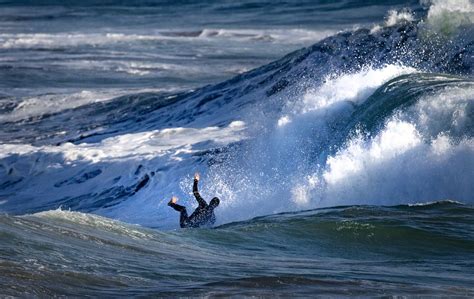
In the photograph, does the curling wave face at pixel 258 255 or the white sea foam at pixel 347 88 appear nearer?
the curling wave face at pixel 258 255

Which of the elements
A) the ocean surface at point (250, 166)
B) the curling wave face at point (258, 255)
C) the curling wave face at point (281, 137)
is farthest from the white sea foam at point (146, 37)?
the curling wave face at point (258, 255)

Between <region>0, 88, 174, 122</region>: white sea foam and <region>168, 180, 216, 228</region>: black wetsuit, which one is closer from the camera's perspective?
<region>168, 180, 216, 228</region>: black wetsuit

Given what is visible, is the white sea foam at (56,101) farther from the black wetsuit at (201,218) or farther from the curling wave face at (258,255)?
the curling wave face at (258,255)

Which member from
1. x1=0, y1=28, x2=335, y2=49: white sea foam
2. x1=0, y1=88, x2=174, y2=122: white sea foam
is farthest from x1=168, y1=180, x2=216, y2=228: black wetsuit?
x1=0, y1=28, x2=335, y2=49: white sea foam

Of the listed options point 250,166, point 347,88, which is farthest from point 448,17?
point 250,166

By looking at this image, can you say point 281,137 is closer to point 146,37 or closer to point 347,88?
point 347,88

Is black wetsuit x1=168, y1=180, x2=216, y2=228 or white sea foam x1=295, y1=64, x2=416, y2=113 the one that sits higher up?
white sea foam x1=295, y1=64, x2=416, y2=113

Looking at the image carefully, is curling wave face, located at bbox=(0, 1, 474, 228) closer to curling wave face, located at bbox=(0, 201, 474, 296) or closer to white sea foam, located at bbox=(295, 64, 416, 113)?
white sea foam, located at bbox=(295, 64, 416, 113)

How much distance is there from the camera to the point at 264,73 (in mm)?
26594

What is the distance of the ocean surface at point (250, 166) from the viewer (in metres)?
9.96

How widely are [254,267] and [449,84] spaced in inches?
328

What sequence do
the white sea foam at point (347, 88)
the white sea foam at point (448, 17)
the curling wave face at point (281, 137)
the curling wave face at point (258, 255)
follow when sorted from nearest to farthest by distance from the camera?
the curling wave face at point (258, 255) < the curling wave face at point (281, 137) < the white sea foam at point (347, 88) < the white sea foam at point (448, 17)

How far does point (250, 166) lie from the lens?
19.0 metres

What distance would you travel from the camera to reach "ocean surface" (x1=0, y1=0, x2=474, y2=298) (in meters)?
9.96
